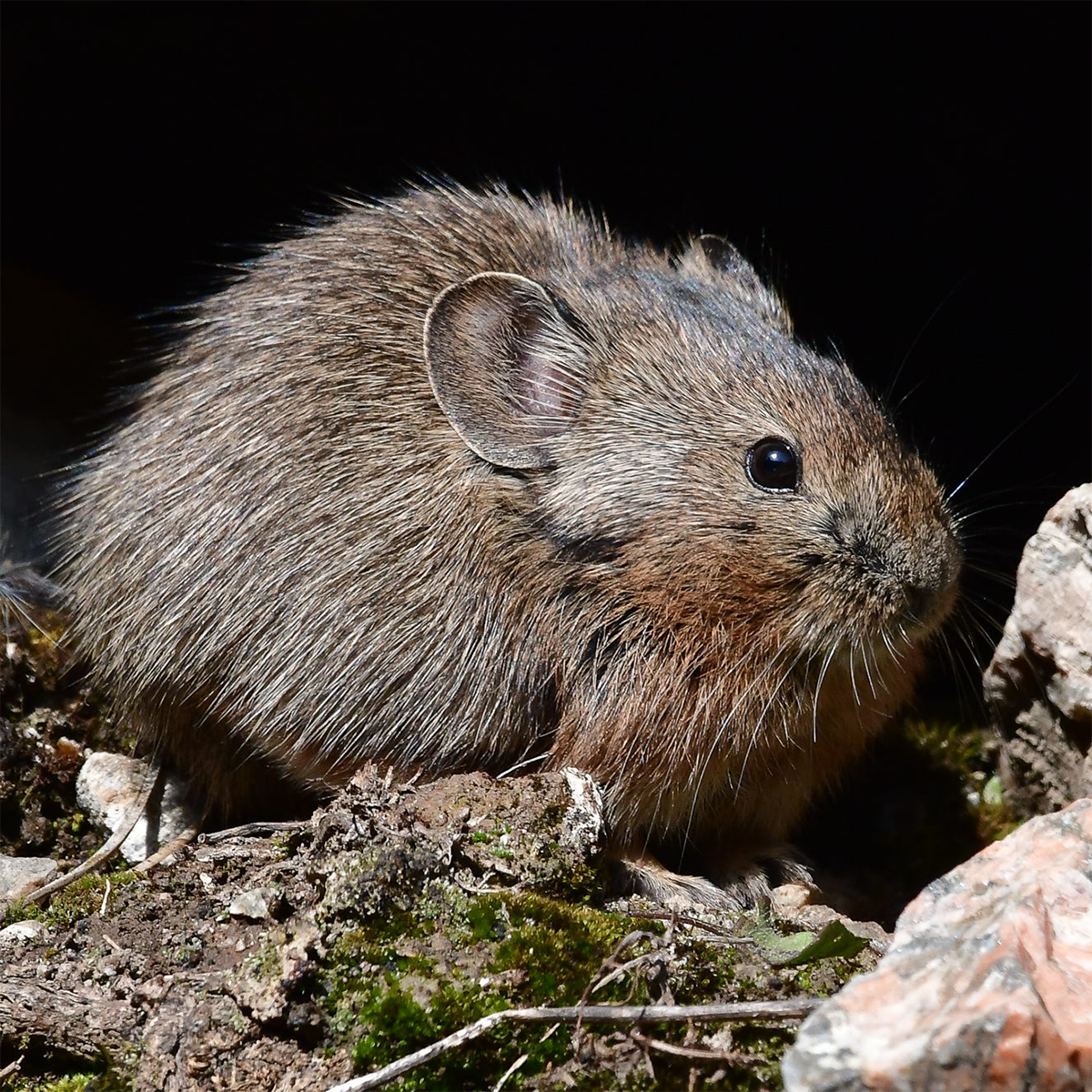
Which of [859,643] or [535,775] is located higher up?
[859,643]

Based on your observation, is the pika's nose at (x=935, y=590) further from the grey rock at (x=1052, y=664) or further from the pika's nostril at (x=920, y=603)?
the grey rock at (x=1052, y=664)

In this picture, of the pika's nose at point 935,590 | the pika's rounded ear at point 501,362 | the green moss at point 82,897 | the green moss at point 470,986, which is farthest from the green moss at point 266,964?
the pika's nose at point 935,590

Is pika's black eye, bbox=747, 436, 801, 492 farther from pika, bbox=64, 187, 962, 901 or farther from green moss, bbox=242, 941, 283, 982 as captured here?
green moss, bbox=242, 941, 283, 982

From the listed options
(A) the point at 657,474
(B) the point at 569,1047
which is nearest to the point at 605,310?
(A) the point at 657,474

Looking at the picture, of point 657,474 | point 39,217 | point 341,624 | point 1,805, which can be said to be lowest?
point 1,805

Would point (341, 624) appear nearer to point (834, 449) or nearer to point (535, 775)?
point (535, 775)
